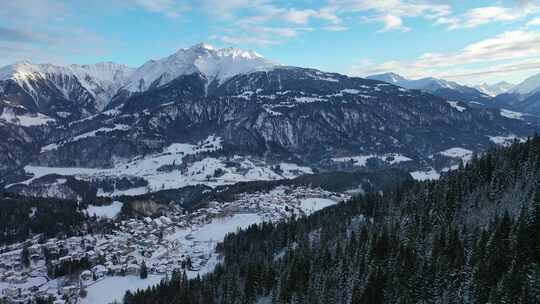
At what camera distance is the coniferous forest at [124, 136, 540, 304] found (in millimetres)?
90875

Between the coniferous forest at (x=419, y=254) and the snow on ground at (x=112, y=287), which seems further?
the snow on ground at (x=112, y=287)

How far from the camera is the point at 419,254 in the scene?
116812 millimetres

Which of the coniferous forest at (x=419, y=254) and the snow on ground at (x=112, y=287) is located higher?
the coniferous forest at (x=419, y=254)

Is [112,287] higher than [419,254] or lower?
lower

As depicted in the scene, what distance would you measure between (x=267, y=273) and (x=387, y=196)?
250ft

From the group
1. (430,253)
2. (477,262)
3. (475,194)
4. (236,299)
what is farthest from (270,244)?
(477,262)

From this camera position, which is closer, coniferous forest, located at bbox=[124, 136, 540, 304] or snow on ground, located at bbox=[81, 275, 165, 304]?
coniferous forest, located at bbox=[124, 136, 540, 304]

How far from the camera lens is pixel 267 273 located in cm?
14088

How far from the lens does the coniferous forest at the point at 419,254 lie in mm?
90875

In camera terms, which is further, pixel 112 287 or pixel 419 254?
pixel 112 287

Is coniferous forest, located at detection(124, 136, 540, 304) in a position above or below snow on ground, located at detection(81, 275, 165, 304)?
above

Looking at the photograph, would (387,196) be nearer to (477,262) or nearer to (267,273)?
(267,273)

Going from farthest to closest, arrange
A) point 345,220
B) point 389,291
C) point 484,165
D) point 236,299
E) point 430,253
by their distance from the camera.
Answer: point 345,220, point 484,165, point 236,299, point 430,253, point 389,291

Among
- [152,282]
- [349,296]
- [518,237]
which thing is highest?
[518,237]
